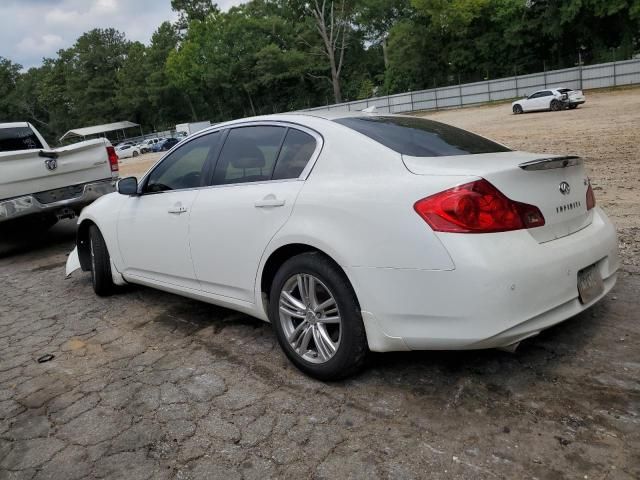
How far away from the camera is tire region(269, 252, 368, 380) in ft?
9.40

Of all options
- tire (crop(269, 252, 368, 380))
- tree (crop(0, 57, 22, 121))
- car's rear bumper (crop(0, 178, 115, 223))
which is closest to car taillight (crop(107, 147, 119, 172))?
car's rear bumper (crop(0, 178, 115, 223))

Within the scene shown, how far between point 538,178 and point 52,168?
670 centimetres

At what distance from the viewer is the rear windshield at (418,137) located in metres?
3.06

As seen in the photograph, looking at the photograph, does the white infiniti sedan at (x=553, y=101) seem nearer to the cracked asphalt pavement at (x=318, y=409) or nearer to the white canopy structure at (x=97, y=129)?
the cracked asphalt pavement at (x=318, y=409)

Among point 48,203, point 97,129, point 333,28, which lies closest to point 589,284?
point 48,203

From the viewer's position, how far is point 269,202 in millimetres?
3229

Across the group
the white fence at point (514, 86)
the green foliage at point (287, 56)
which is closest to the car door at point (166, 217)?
the white fence at point (514, 86)

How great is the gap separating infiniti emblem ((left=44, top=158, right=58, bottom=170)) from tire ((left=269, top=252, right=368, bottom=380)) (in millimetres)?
5486

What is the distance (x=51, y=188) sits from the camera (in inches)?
295

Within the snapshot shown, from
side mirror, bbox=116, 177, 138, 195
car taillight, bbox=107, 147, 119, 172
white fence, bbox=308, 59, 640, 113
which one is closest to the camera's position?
side mirror, bbox=116, 177, 138, 195

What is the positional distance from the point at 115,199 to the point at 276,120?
2.06 metres

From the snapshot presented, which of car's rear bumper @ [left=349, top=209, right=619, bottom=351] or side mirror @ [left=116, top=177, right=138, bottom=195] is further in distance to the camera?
side mirror @ [left=116, top=177, right=138, bottom=195]

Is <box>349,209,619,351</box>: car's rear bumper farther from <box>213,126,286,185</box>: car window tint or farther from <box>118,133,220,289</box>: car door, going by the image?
<box>118,133,220,289</box>: car door

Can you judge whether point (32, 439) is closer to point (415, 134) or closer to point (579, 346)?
point (415, 134)
